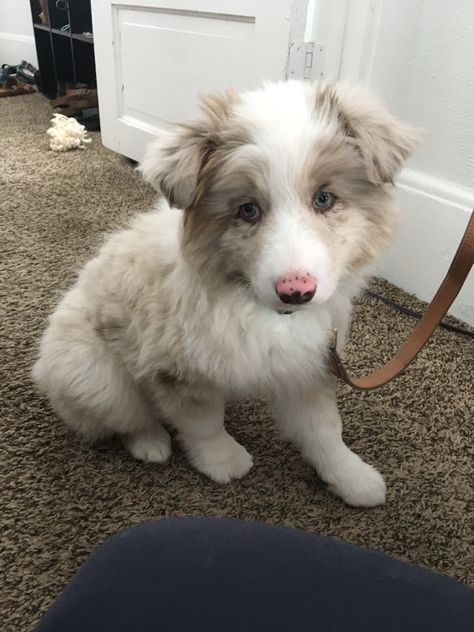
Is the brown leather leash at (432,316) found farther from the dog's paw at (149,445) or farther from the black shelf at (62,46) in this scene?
the black shelf at (62,46)

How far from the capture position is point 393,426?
4.22 feet

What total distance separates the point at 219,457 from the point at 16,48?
201 inches

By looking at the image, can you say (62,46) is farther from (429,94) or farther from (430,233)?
(430,233)

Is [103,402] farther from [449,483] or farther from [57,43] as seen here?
[57,43]

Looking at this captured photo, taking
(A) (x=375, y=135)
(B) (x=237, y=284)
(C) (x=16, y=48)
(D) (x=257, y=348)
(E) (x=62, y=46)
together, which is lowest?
(C) (x=16, y=48)

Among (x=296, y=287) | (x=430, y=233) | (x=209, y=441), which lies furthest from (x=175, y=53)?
(x=296, y=287)

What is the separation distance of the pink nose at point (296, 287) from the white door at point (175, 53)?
1.23 m

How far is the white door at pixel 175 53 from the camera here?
1.79m

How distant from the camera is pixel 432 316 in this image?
0.95m

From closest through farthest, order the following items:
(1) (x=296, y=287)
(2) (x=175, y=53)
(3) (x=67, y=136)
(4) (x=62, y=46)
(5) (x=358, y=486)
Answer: (1) (x=296, y=287)
(5) (x=358, y=486)
(2) (x=175, y=53)
(3) (x=67, y=136)
(4) (x=62, y=46)

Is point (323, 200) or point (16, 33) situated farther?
point (16, 33)

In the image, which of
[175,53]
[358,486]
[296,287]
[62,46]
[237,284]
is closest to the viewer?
[296,287]

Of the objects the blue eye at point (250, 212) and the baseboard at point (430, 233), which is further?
the baseboard at point (430, 233)

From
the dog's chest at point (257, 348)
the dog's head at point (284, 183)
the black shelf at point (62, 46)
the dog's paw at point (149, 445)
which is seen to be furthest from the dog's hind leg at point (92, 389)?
the black shelf at point (62, 46)
